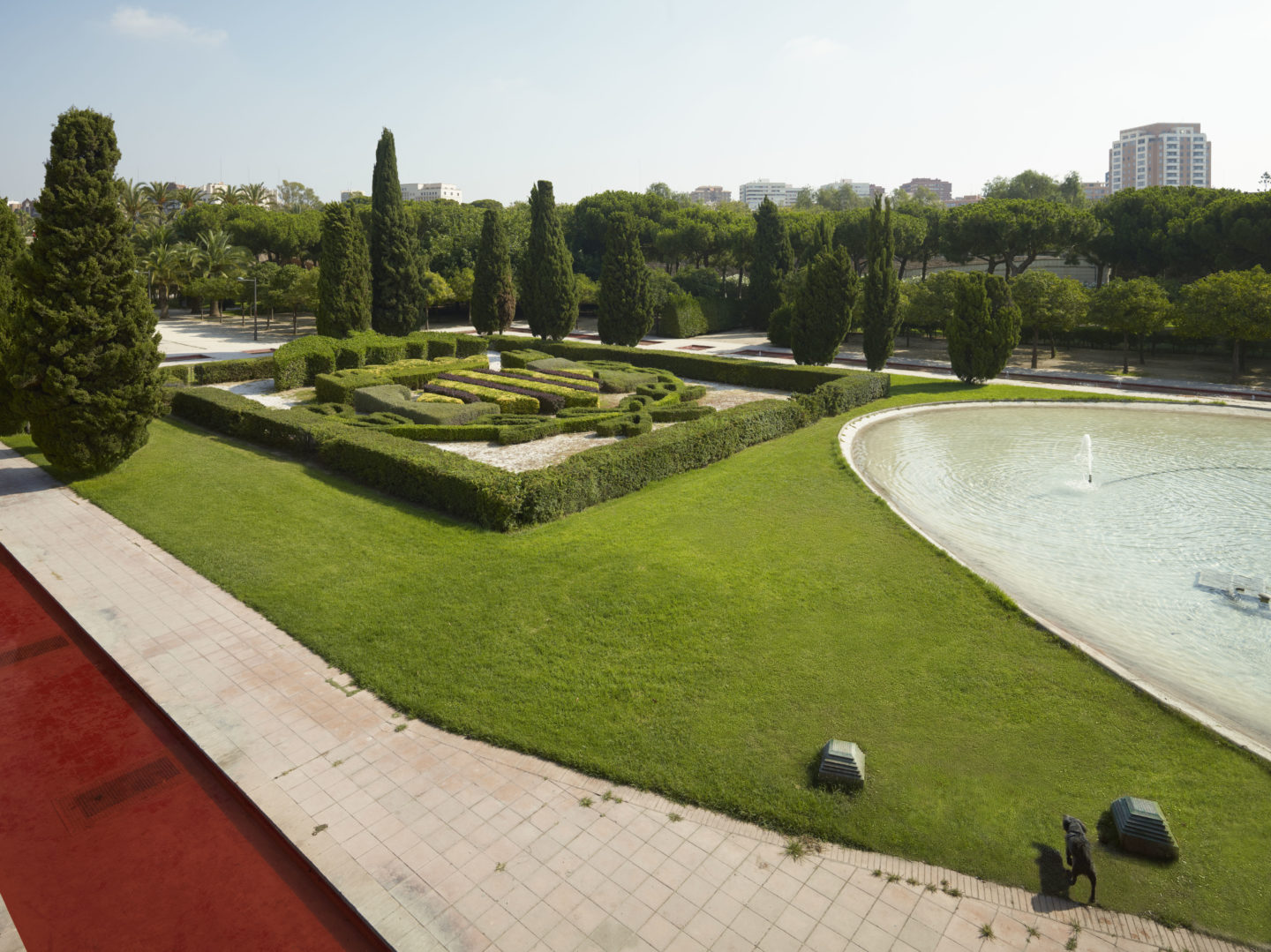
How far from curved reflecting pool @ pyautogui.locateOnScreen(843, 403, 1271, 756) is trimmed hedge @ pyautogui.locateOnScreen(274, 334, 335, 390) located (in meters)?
20.2

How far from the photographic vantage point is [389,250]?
37406 mm

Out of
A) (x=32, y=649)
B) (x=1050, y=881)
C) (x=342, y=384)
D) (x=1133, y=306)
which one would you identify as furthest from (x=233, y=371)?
(x=1133, y=306)

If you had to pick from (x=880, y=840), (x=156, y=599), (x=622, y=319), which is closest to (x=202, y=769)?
(x=156, y=599)

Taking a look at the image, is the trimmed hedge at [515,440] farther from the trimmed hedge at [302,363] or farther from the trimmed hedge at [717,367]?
the trimmed hedge at [302,363]

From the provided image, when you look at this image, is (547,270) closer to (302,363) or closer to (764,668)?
(302,363)

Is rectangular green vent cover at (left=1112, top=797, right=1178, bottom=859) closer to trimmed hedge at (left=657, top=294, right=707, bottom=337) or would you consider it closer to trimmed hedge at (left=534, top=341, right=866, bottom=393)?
trimmed hedge at (left=534, top=341, right=866, bottom=393)

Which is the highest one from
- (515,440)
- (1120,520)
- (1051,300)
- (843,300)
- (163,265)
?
(163,265)

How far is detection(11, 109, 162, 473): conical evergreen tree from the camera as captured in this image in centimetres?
1711

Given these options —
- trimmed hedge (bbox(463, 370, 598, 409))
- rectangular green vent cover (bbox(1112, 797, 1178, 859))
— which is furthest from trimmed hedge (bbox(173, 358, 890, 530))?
rectangular green vent cover (bbox(1112, 797, 1178, 859))

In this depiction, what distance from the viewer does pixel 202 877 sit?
24.7 ft

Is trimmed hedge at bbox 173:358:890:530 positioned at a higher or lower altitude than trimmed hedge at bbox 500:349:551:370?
lower

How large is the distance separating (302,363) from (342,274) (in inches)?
201

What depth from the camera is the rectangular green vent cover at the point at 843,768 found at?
27.5 feet

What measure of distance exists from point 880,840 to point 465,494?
10.5m
